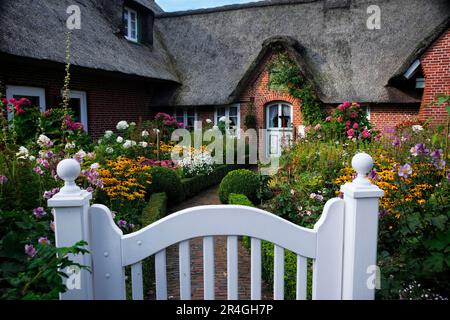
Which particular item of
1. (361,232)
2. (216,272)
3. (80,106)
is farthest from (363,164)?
(80,106)

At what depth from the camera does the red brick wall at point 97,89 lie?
8508mm

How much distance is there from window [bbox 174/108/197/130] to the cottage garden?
14.1 ft

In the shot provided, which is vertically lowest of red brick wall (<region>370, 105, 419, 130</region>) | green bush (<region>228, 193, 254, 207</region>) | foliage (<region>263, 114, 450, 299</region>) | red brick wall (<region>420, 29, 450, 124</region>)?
green bush (<region>228, 193, 254, 207</region>)

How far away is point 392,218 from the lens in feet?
11.2

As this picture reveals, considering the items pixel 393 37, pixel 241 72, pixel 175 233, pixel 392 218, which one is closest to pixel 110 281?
pixel 175 233

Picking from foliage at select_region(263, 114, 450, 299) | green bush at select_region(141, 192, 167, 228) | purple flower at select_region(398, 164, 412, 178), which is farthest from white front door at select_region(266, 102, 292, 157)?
purple flower at select_region(398, 164, 412, 178)

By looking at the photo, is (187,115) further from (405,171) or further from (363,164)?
(363,164)

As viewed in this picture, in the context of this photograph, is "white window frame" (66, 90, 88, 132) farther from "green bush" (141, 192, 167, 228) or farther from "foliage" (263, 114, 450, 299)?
"foliage" (263, 114, 450, 299)

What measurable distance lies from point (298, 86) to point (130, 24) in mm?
6671

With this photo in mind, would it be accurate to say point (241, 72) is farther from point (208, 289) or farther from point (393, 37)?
point (208, 289)

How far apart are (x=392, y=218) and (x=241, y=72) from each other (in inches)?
418

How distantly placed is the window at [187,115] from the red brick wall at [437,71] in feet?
26.0

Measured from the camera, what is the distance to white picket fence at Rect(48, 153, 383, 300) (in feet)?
5.64

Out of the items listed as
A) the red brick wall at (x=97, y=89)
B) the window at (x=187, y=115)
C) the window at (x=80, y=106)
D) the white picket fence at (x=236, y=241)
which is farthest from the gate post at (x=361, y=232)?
the window at (x=187, y=115)
